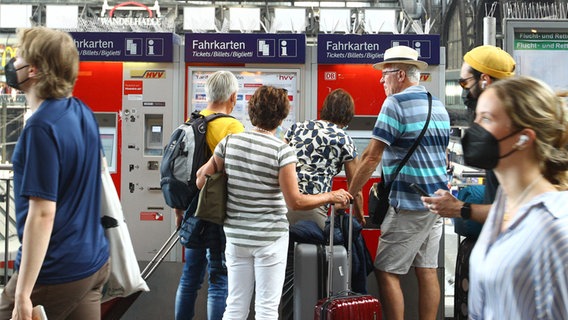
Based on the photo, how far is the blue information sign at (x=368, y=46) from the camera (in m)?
5.76

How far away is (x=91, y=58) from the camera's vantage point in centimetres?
580

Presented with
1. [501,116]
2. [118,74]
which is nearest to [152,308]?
[118,74]

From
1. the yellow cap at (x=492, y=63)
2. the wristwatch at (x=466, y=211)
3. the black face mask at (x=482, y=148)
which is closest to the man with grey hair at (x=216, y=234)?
the yellow cap at (x=492, y=63)

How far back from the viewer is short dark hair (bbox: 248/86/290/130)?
3.64 meters

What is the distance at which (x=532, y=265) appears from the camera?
1.59 meters

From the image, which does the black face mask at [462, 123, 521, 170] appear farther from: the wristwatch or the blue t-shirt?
the blue t-shirt

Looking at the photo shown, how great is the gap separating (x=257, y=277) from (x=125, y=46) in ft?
9.64

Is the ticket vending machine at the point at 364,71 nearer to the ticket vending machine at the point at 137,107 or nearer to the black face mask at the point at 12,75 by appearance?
the ticket vending machine at the point at 137,107

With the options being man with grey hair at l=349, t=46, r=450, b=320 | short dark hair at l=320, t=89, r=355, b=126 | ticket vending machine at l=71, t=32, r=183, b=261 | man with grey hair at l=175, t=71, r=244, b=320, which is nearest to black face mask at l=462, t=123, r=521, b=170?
man with grey hair at l=349, t=46, r=450, b=320

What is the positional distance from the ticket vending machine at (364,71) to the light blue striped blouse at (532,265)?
403 cm

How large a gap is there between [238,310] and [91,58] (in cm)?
299

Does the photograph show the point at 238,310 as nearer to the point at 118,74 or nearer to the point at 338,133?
the point at 338,133

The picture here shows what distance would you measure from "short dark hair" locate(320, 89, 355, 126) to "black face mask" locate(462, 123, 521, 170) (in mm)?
2574

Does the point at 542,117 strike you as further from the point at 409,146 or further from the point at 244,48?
the point at 244,48
